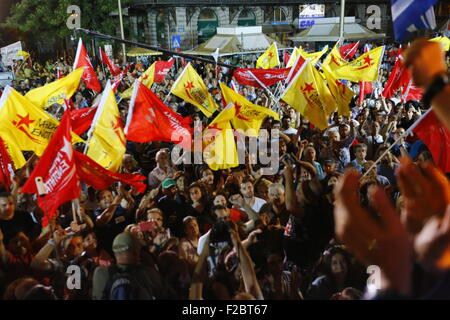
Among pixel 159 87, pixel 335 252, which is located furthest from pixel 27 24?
pixel 335 252

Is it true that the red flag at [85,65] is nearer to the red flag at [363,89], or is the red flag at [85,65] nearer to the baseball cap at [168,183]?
the baseball cap at [168,183]

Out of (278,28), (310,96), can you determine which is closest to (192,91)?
(310,96)

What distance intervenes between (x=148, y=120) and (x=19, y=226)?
225 centimetres

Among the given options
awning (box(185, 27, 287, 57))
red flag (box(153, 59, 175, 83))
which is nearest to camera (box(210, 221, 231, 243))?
red flag (box(153, 59, 175, 83))

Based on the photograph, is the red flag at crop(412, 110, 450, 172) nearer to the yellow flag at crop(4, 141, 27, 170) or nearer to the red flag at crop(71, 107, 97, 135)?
the red flag at crop(71, 107, 97, 135)

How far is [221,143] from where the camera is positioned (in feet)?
21.4

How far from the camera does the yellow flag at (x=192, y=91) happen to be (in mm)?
9164

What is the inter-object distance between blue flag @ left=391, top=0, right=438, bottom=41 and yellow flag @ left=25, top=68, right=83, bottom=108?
557 cm

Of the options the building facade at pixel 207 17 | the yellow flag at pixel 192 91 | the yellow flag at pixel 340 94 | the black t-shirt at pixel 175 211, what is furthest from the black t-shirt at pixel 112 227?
the building facade at pixel 207 17

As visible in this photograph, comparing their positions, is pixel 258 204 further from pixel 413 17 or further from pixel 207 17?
pixel 207 17

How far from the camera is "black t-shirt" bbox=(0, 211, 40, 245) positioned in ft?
15.4

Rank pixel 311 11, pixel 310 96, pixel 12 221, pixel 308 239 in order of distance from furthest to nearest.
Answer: pixel 311 11 < pixel 310 96 < pixel 12 221 < pixel 308 239
